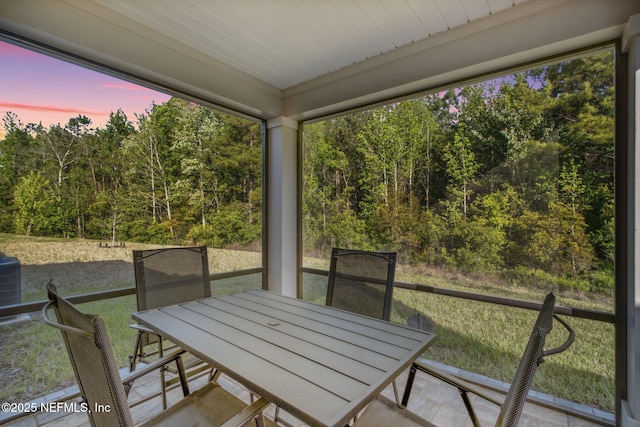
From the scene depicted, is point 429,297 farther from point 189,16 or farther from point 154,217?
point 189,16

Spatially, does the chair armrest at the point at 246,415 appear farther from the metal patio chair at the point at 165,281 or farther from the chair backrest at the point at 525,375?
the metal patio chair at the point at 165,281

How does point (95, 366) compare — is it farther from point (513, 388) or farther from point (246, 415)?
point (513, 388)

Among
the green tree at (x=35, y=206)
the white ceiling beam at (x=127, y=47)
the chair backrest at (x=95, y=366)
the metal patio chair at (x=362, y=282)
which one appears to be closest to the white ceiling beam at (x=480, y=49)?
the white ceiling beam at (x=127, y=47)

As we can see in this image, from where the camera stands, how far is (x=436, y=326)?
2.95m

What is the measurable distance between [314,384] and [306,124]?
3.46 m

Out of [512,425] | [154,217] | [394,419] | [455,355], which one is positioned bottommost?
[455,355]

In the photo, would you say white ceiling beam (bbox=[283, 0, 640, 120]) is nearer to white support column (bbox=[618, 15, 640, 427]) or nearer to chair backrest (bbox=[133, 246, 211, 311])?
white support column (bbox=[618, 15, 640, 427])

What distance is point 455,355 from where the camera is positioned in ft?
9.43

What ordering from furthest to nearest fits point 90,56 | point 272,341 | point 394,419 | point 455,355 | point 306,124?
point 306,124
point 455,355
point 90,56
point 272,341
point 394,419

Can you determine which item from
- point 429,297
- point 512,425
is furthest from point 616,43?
point 512,425

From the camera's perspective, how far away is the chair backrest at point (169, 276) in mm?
2240

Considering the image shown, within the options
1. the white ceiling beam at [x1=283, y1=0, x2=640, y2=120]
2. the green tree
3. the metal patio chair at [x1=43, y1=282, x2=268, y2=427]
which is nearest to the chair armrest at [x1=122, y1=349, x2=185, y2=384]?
the metal patio chair at [x1=43, y1=282, x2=268, y2=427]

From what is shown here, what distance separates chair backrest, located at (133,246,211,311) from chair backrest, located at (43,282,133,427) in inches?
47.8

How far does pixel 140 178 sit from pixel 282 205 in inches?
63.4
